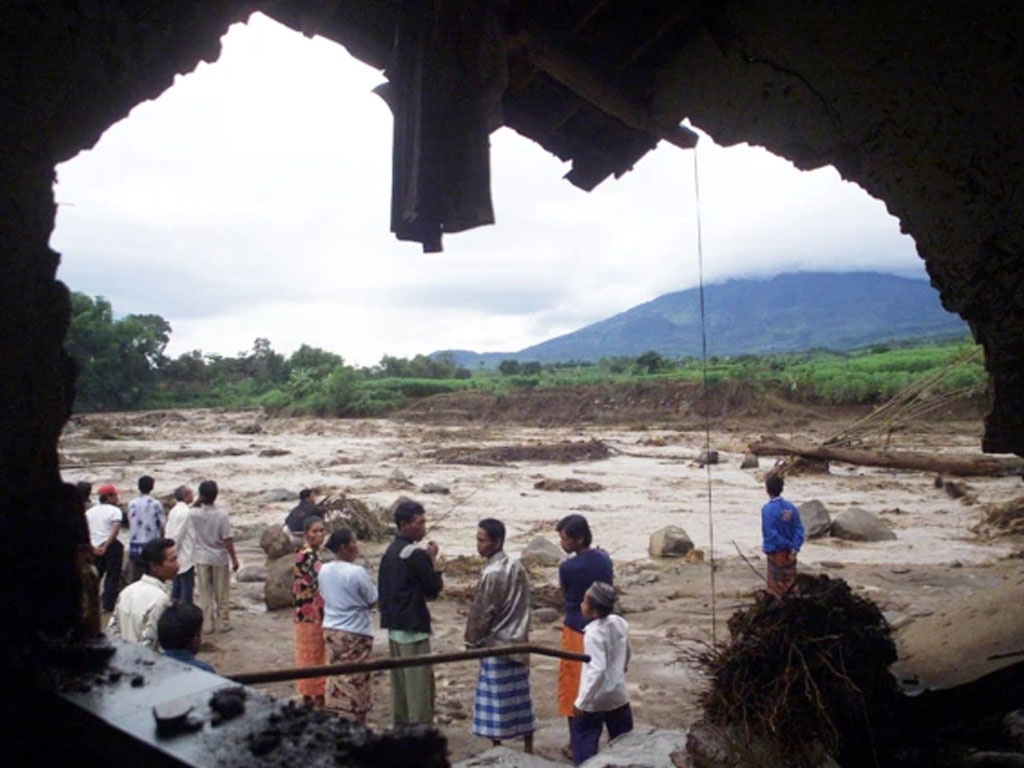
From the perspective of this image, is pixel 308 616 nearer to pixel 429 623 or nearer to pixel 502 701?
pixel 429 623

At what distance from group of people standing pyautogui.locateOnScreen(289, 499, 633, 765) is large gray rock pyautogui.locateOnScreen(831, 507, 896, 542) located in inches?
342

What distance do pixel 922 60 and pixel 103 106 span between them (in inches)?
109

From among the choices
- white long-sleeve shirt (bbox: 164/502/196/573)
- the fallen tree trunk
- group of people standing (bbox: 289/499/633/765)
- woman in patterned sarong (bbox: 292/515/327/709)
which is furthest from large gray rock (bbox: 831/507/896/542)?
white long-sleeve shirt (bbox: 164/502/196/573)

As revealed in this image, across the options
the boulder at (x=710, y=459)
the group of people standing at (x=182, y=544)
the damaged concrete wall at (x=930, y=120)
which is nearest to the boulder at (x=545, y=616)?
the group of people standing at (x=182, y=544)

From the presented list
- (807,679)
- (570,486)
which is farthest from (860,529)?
(807,679)

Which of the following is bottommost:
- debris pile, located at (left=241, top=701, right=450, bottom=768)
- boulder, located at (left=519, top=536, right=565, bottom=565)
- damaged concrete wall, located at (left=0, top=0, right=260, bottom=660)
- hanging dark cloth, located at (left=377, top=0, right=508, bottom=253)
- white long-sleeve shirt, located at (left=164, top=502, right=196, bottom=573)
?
boulder, located at (left=519, top=536, right=565, bottom=565)

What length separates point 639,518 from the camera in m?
14.8

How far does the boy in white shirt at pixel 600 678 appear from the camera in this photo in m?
4.31

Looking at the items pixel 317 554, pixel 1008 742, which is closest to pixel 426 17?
pixel 1008 742

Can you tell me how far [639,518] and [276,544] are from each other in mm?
→ 7181

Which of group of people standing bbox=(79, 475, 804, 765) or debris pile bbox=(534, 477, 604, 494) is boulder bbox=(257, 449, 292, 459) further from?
group of people standing bbox=(79, 475, 804, 765)

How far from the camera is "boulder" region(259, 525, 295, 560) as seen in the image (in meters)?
10.6

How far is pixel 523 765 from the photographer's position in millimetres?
3762

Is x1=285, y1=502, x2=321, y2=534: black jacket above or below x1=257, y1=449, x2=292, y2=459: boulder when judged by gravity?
above
